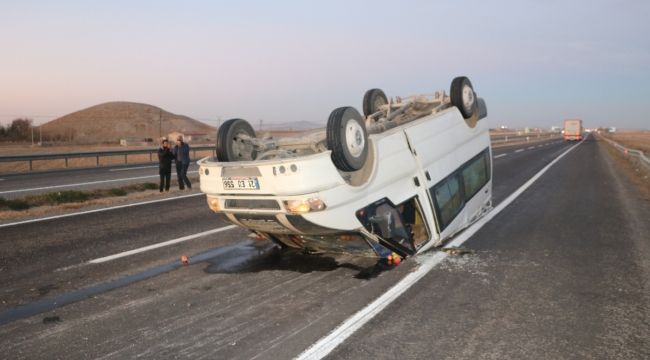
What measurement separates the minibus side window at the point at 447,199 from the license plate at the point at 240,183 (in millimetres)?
2611

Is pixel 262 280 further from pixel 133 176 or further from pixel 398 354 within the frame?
pixel 133 176

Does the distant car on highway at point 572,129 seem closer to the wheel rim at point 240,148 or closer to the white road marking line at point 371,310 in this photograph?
the white road marking line at point 371,310

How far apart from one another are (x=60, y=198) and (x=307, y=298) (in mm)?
10168

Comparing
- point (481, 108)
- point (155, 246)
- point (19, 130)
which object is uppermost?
point (19, 130)

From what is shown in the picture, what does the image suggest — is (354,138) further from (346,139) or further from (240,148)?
(240,148)

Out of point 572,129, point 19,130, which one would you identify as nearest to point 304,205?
point 19,130

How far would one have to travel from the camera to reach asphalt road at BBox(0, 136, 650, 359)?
12.7ft

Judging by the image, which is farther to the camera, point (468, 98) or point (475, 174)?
point (475, 174)

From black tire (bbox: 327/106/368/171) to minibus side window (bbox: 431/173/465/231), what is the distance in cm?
171

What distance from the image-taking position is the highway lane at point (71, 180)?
1580 cm

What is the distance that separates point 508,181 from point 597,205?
16.1 feet

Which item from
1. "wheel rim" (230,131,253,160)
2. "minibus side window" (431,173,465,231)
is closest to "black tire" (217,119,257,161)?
"wheel rim" (230,131,253,160)

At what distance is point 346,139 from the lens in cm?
516

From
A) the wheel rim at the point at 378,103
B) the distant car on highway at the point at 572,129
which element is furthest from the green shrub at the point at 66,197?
the distant car on highway at the point at 572,129
